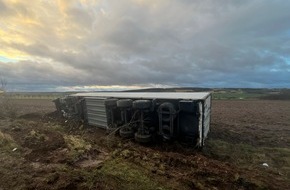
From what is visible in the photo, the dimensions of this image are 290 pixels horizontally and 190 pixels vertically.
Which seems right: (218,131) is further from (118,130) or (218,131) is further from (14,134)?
(14,134)

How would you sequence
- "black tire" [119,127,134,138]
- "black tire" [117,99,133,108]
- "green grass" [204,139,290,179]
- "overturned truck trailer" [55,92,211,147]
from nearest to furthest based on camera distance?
"green grass" [204,139,290,179], "overturned truck trailer" [55,92,211,147], "black tire" [119,127,134,138], "black tire" [117,99,133,108]

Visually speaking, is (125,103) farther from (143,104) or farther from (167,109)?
(167,109)

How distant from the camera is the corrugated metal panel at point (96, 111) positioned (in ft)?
34.7

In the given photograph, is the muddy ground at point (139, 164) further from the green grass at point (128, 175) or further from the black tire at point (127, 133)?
the black tire at point (127, 133)

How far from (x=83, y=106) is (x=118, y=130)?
3822 millimetres

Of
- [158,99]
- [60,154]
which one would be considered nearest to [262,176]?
[158,99]

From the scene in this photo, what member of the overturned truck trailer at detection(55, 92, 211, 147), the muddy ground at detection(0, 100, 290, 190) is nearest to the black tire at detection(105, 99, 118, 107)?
the overturned truck trailer at detection(55, 92, 211, 147)

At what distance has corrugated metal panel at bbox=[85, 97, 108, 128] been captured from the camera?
10.6 metres

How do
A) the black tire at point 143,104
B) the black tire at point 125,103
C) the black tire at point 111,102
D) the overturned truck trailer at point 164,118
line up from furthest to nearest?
the black tire at point 111,102 < the black tire at point 125,103 < the black tire at point 143,104 < the overturned truck trailer at point 164,118

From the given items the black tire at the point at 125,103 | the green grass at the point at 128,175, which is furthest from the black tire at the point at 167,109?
the green grass at the point at 128,175

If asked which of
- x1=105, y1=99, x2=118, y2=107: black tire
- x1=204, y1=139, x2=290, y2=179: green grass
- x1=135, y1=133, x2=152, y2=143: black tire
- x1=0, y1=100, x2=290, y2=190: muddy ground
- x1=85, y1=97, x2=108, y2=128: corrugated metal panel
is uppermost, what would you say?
x1=105, y1=99, x2=118, y2=107: black tire

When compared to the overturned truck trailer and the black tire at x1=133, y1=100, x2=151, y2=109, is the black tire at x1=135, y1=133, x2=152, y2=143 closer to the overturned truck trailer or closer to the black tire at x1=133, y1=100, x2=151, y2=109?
the overturned truck trailer

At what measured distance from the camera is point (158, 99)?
813 centimetres

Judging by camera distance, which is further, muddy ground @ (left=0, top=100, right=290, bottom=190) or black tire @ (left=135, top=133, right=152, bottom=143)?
black tire @ (left=135, top=133, right=152, bottom=143)
